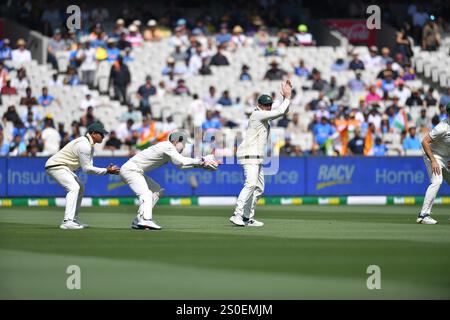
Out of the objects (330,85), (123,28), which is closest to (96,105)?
(123,28)

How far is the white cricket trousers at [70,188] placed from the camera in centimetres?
2017

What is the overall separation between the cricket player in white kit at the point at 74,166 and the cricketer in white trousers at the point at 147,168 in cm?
56

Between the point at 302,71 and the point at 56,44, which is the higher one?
the point at 56,44

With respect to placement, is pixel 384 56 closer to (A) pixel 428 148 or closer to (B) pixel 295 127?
(B) pixel 295 127

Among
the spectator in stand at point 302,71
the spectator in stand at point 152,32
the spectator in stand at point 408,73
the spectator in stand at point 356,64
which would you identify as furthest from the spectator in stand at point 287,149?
the spectator in stand at point 152,32

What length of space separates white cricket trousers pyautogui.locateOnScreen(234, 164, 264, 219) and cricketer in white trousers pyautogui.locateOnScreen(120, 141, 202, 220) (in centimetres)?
130

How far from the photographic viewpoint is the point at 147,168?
2022 cm

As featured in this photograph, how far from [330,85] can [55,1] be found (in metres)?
9.89

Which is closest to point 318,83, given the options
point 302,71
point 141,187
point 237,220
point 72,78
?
point 302,71

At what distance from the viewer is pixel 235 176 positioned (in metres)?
31.6

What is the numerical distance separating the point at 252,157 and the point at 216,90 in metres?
16.6

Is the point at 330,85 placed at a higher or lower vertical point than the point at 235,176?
higher

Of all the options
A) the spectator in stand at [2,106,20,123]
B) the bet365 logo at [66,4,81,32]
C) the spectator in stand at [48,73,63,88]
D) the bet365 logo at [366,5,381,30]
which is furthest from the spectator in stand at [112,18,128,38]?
the bet365 logo at [366,5,381,30]
